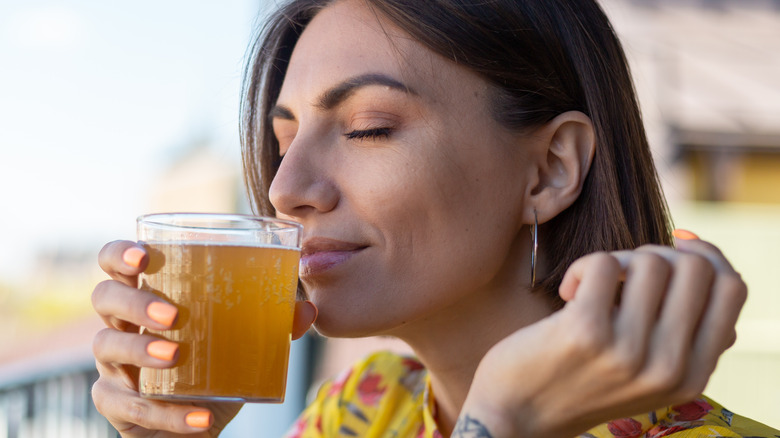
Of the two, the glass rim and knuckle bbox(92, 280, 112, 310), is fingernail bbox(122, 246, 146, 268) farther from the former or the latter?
knuckle bbox(92, 280, 112, 310)

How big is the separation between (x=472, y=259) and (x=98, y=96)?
1409 cm

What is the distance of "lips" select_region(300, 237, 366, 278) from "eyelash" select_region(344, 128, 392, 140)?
273 mm

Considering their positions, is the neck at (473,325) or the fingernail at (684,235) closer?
the fingernail at (684,235)

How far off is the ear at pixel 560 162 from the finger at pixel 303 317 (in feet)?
2.04

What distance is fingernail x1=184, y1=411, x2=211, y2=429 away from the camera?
5.41ft

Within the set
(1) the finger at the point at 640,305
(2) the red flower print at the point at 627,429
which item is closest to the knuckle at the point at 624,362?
(1) the finger at the point at 640,305

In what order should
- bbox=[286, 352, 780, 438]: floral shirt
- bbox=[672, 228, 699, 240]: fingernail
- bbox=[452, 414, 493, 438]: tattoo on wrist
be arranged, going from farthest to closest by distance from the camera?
bbox=[286, 352, 780, 438]: floral shirt < bbox=[672, 228, 699, 240]: fingernail < bbox=[452, 414, 493, 438]: tattoo on wrist

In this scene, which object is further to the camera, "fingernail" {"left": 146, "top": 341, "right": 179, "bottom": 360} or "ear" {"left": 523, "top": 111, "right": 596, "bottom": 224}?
"ear" {"left": 523, "top": 111, "right": 596, "bottom": 224}

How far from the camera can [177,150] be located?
1927 cm

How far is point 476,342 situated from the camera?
2.05 meters

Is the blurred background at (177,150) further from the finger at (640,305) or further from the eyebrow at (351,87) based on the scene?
the finger at (640,305)

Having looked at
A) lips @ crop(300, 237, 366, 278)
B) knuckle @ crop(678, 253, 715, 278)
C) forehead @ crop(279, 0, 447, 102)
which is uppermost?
forehead @ crop(279, 0, 447, 102)

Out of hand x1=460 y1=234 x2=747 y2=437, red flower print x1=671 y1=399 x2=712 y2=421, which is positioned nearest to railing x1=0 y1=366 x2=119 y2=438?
red flower print x1=671 y1=399 x2=712 y2=421

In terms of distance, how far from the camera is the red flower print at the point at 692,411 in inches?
70.1
